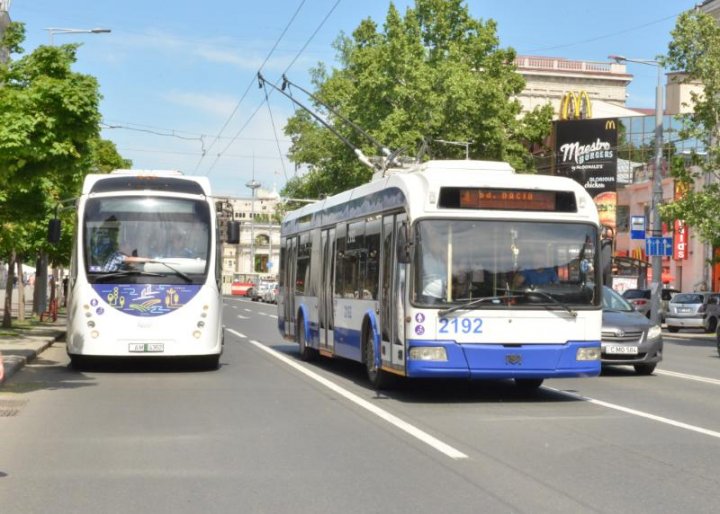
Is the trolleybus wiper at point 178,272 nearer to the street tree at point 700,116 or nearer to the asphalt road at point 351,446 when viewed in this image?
the asphalt road at point 351,446

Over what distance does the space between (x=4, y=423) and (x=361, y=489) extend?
5.21 metres

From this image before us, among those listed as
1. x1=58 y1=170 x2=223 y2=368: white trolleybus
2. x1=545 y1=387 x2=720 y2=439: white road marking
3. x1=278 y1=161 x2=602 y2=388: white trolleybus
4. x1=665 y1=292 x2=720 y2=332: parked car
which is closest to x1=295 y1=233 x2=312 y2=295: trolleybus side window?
x1=58 y1=170 x2=223 y2=368: white trolleybus

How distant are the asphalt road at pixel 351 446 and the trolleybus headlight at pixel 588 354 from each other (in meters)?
0.55

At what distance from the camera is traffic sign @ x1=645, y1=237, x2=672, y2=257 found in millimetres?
41406

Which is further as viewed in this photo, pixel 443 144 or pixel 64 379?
pixel 443 144

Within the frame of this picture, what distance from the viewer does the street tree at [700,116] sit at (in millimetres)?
36062

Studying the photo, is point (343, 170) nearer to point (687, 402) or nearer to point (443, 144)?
point (443, 144)

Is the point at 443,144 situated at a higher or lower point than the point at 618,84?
lower

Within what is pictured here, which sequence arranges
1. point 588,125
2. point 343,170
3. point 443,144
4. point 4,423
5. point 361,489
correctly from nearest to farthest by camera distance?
point 361,489
point 4,423
point 443,144
point 343,170
point 588,125

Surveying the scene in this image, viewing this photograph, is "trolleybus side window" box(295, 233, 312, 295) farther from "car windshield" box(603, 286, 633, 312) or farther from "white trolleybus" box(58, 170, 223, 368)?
"car windshield" box(603, 286, 633, 312)

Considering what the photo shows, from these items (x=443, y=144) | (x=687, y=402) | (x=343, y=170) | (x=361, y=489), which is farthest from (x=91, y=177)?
(x=343, y=170)

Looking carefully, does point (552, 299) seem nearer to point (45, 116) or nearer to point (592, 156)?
point (45, 116)

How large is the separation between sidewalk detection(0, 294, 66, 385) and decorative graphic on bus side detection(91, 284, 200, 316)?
176cm

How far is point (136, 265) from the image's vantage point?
19078mm
